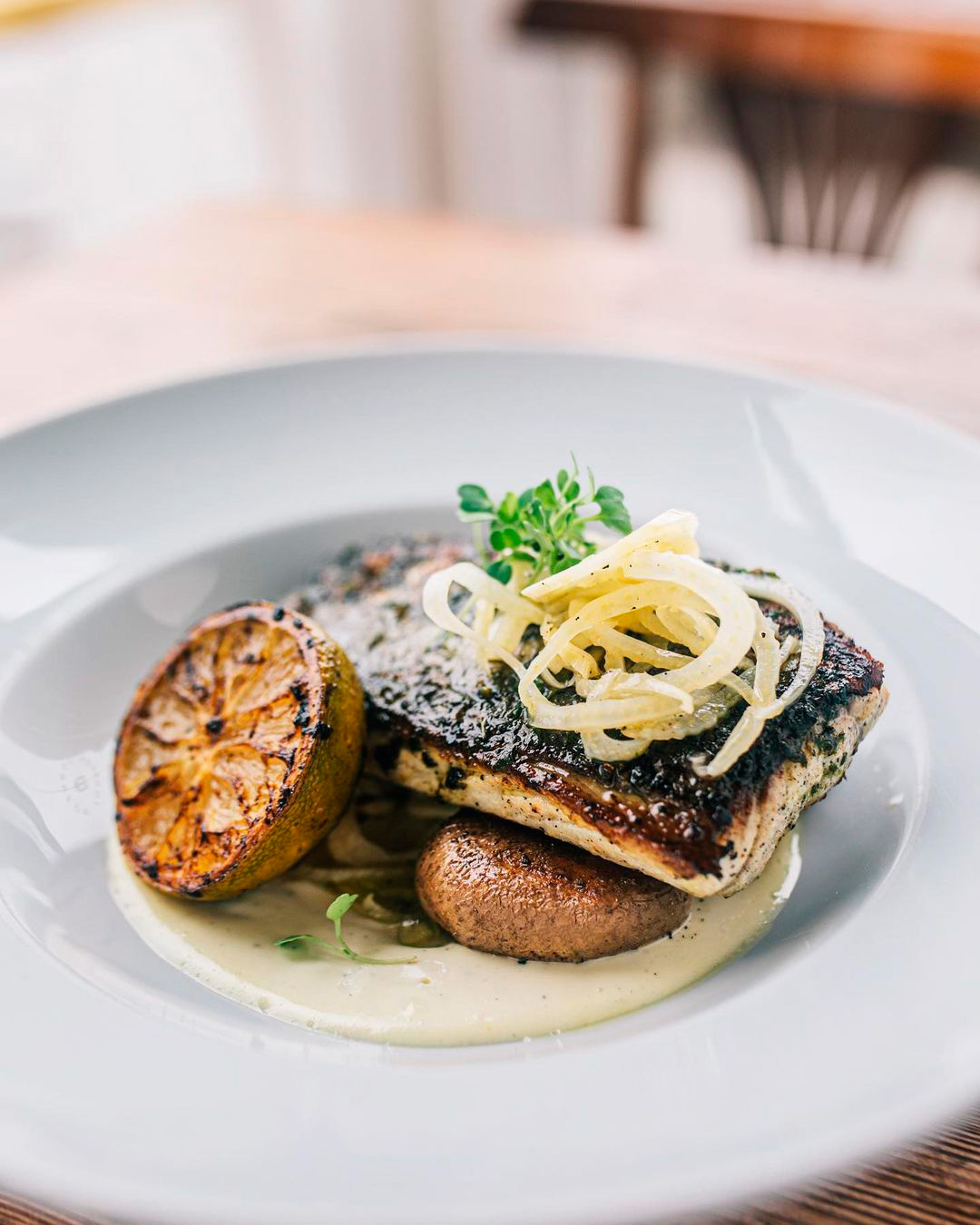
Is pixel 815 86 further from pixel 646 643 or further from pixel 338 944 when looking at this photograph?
pixel 338 944

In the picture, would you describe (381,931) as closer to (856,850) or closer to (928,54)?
(856,850)

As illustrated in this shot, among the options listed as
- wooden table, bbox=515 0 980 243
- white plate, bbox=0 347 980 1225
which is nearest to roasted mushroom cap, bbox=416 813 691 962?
white plate, bbox=0 347 980 1225

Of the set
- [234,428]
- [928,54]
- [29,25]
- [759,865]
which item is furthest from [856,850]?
[29,25]

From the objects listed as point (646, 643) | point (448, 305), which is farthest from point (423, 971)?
point (448, 305)

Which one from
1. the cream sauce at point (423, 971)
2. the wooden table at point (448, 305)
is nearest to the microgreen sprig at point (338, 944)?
the cream sauce at point (423, 971)

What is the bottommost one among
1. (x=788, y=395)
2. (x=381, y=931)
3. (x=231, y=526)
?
(x=381, y=931)

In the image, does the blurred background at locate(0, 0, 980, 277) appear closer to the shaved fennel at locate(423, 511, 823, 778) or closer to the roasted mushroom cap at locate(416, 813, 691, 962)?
the shaved fennel at locate(423, 511, 823, 778)

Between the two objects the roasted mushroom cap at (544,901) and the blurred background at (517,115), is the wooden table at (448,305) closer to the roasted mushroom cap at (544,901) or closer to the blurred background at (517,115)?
the blurred background at (517,115)
